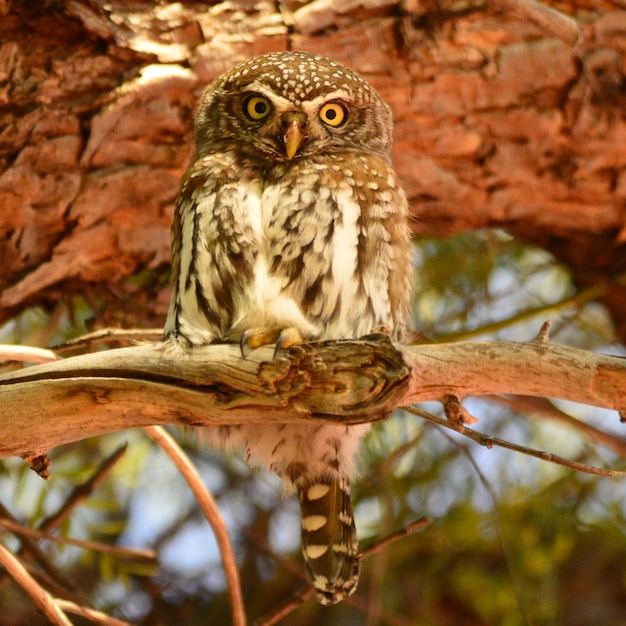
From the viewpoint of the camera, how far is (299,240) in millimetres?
2584

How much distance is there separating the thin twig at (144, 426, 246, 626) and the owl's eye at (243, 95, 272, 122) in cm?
104

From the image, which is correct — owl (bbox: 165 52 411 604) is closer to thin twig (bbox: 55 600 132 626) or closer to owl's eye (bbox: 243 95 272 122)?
owl's eye (bbox: 243 95 272 122)

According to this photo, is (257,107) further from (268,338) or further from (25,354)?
(25,354)

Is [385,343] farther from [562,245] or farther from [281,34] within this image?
[562,245]

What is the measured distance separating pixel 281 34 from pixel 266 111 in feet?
2.42

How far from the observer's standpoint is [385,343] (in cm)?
196

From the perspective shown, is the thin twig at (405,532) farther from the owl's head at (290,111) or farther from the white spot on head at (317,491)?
the owl's head at (290,111)

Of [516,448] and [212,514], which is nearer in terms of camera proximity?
[516,448]

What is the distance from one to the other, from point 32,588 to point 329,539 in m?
0.96

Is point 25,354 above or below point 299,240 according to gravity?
below

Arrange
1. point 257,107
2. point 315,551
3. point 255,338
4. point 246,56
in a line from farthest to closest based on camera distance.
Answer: point 246,56
point 315,551
point 257,107
point 255,338

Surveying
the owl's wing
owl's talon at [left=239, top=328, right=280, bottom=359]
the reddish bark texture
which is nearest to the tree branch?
owl's talon at [left=239, top=328, right=280, bottom=359]

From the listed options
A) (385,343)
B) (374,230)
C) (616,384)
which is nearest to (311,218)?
(374,230)

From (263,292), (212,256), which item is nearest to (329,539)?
(263,292)
